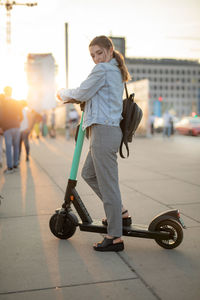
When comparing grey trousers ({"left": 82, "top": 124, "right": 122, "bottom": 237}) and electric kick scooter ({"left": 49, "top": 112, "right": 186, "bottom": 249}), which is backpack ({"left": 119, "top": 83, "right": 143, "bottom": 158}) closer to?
grey trousers ({"left": 82, "top": 124, "right": 122, "bottom": 237})

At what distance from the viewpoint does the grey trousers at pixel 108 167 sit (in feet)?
11.0

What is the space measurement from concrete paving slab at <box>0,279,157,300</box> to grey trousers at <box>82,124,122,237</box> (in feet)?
2.34

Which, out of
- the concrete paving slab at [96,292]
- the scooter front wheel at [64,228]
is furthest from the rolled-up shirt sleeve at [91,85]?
the concrete paving slab at [96,292]

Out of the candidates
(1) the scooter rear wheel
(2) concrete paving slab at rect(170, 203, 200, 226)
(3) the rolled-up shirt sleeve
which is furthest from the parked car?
(3) the rolled-up shirt sleeve

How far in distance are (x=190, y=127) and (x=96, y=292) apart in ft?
90.9

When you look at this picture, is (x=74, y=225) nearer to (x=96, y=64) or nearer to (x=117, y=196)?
(x=117, y=196)

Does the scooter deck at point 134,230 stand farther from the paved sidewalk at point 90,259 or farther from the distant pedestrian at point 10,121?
the distant pedestrian at point 10,121

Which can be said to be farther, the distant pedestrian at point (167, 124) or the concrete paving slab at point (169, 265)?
the distant pedestrian at point (167, 124)

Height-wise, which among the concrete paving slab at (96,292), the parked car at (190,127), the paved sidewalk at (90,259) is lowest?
the parked car at (190,127)

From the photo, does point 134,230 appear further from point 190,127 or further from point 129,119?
point 190,127

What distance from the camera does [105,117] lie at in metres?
3.35

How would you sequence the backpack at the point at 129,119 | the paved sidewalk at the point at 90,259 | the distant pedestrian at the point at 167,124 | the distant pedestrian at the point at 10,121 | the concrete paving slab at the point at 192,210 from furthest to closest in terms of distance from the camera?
the distant pedestrian at the point at 167,124 → the distant pedestrian at the point at 10,121 → the concrete paving slab at the point at 192,210 → the backpack at the point at 129,119 → the paved sidewalk at the point at 90,259

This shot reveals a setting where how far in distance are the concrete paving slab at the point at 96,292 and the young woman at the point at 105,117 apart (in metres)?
0.71

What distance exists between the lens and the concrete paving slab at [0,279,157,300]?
8.44 feet
